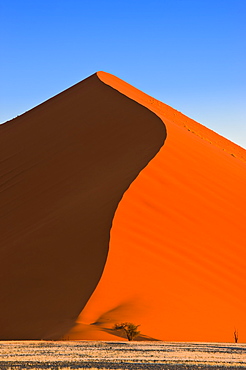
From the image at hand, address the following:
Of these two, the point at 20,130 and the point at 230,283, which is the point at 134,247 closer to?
the point at 230,283

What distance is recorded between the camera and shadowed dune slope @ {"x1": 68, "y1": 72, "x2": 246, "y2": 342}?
1678 centimetres

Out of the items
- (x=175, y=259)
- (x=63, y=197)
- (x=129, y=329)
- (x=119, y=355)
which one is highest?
(x=63, y=197)

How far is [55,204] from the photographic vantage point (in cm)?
2364

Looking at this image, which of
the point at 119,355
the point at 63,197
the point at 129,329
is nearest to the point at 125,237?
the point at 129,329

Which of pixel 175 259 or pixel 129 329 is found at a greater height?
pixel 175 259

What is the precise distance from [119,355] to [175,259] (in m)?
7.60

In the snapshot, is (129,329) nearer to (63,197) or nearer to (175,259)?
(175,259)

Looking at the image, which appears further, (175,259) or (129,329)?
(175,259)

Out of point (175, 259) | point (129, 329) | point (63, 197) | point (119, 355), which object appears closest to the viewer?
point (119, 355)

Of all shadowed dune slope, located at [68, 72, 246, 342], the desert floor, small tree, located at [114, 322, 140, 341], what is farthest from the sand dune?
the desert floor

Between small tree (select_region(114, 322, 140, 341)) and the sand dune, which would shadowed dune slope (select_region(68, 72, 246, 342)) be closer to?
the sand dune

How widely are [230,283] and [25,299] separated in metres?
5.35

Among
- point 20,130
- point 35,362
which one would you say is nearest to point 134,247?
point 35,362

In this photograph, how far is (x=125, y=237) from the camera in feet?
64.2
